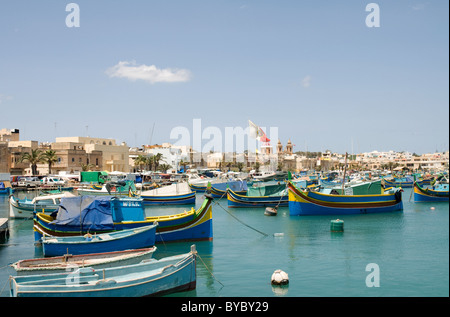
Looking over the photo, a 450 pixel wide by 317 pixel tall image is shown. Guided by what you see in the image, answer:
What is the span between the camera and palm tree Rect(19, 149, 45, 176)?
72600mm

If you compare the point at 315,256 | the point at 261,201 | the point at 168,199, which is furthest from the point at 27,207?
the point at 315,256

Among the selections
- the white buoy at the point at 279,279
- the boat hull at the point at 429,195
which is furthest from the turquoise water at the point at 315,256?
the boat hull at the point at 429,195

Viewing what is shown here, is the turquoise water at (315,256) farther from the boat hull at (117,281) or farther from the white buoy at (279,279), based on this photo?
the boat hull at (117,281)

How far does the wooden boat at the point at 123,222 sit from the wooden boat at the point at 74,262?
560 cm

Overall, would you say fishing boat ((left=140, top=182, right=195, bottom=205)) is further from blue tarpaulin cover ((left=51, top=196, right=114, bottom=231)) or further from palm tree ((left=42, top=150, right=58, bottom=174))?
palm tree ((left=42, top=150, right=58, bottom=174))

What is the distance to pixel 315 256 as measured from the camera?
70.6 feet

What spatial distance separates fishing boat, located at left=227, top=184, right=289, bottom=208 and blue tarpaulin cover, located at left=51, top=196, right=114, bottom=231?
24.7 metres

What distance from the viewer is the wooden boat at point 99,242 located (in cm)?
1922

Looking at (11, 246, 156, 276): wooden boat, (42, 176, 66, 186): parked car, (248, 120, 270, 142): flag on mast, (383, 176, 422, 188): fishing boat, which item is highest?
(248, 120, 270, 142): flag on mast

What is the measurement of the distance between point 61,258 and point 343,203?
2765 cm

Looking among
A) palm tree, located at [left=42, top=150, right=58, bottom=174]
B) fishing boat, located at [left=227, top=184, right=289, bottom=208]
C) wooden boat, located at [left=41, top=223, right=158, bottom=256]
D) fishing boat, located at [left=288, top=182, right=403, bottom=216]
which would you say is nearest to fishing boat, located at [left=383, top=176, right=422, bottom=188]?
fishing boat, located at [left=227, top=184, right=289, bottom=208]

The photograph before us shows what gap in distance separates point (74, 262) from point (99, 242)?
3652 millimetres

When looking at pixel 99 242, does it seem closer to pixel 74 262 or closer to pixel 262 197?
pixel 74 262
